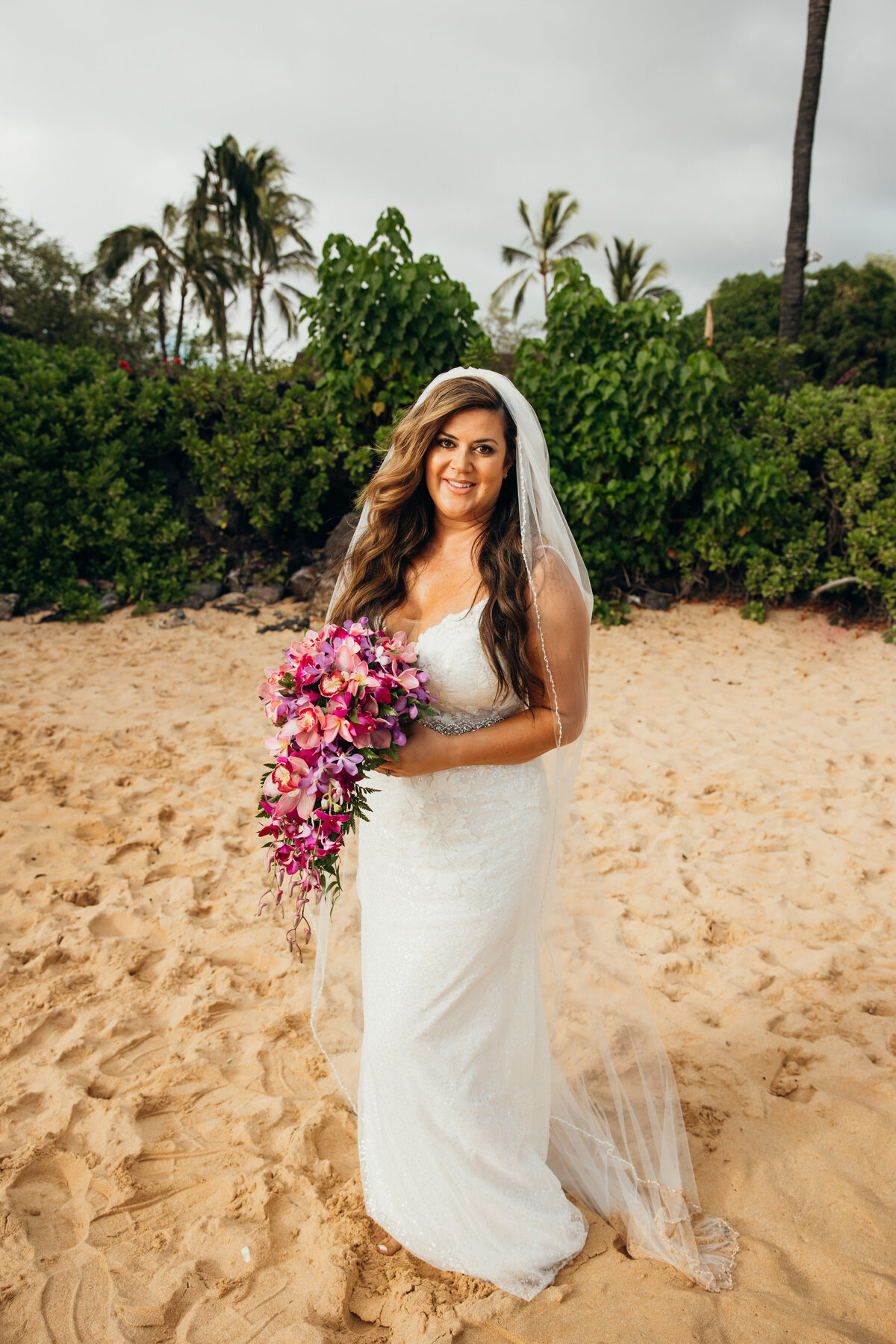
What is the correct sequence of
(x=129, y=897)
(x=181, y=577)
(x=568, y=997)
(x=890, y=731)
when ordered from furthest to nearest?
(x=181, y=577)
(x=890, y=731)
(x=129, y=897)
(x=568, y=997)

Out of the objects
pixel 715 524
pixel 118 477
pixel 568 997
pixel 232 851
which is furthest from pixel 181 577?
pixel 568 997

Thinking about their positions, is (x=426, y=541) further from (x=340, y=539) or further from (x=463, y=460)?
(x=340, y=539)

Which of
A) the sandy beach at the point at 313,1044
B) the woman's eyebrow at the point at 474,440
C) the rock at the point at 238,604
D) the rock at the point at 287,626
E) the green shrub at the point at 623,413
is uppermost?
the green shrub at the point at 623,413

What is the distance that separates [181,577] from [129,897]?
5793mm

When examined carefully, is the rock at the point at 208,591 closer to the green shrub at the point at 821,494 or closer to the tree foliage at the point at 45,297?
the green shrub at the point at 821,494

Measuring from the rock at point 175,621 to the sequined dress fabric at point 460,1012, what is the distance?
6830 mm

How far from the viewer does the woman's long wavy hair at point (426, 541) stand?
218 centimetres

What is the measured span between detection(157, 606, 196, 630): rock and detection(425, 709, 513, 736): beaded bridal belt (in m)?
6.94

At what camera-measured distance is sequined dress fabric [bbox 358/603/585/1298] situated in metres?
2.10

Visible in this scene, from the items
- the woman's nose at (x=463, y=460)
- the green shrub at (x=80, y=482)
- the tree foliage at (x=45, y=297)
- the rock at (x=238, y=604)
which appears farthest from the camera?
the tree foliage at (x=45, y=297)

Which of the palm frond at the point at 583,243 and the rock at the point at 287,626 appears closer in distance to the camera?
the rock at the point at 287,626

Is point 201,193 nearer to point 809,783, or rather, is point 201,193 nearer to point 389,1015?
point 809,783

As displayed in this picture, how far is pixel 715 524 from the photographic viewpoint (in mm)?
8508

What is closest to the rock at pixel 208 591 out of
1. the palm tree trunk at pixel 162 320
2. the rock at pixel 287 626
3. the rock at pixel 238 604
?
the rock at pixel 238 604
